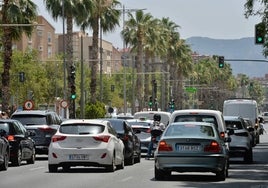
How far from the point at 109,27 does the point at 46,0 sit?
8575mm

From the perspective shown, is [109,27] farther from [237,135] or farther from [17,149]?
[17,149]

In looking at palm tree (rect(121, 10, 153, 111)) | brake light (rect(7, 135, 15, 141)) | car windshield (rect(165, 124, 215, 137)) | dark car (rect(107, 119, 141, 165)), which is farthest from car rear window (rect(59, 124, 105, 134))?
palm tree (rect(121, 10, 153, 111))

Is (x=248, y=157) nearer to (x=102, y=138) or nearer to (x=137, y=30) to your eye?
(x=102, y=138)

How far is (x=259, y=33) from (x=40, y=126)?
32.1 ft

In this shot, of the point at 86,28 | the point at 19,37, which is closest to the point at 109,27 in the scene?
the point at 86,28

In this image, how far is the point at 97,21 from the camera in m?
72.6

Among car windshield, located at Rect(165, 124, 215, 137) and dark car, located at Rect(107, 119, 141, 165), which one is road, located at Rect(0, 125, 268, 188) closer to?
car windshield, located at Rect(165, 124, 215, 137)

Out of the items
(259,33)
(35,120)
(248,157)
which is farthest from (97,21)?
(248,157)

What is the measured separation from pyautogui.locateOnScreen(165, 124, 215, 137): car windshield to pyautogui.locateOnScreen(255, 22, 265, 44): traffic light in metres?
12.7

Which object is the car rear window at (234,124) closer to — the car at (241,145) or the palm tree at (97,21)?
the car at (241,145)

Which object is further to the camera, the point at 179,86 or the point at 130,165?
the point at 179,86

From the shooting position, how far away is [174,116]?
27.5 meters

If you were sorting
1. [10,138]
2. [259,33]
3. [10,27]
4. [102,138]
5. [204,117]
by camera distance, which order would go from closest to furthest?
[102,138] → [204,117] → [10,138] → [259,33] → [10,27]

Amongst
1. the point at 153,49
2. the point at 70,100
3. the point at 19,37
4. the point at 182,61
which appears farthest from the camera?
the point at 182,61
